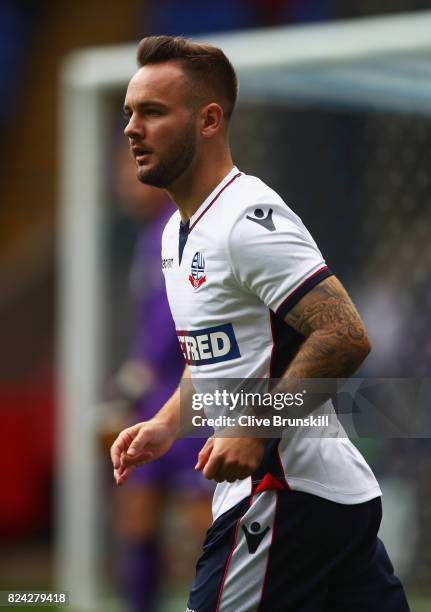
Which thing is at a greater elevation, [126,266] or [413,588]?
[126,266]

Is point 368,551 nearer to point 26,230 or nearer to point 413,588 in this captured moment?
point 413,588

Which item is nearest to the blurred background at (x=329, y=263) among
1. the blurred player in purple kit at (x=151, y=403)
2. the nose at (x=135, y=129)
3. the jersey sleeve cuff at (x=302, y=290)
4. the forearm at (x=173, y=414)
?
the blurred player in purple kit at (x=151, y=403)

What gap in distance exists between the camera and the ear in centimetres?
283

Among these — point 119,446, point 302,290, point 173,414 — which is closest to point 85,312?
point 173,414

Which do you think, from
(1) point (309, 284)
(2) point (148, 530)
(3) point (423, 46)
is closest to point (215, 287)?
(1) point (309, 284)

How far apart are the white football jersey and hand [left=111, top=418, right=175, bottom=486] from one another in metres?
0.16

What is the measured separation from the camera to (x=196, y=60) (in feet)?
9.26

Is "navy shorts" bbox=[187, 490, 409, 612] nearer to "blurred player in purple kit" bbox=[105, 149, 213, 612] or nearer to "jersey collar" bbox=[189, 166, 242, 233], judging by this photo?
"jersey collar" bbox=[189, 166, 242, 233]

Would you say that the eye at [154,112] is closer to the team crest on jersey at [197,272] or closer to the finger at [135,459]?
the team crest on jersey at [197,272]

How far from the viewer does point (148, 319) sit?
534cm

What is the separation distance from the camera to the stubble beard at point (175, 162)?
2.80m

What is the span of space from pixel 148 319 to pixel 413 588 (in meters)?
1.56

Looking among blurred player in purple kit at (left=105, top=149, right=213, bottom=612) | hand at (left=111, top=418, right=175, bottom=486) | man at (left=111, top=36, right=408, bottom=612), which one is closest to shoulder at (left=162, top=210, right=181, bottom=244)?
man at (left=111, top=36, right=408, bottom=612)

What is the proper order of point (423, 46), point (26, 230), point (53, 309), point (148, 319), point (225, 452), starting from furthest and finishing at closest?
point (26, 230) < point (53, 309) < point (148, 319) < point (423, 46) < point (225, 452)
